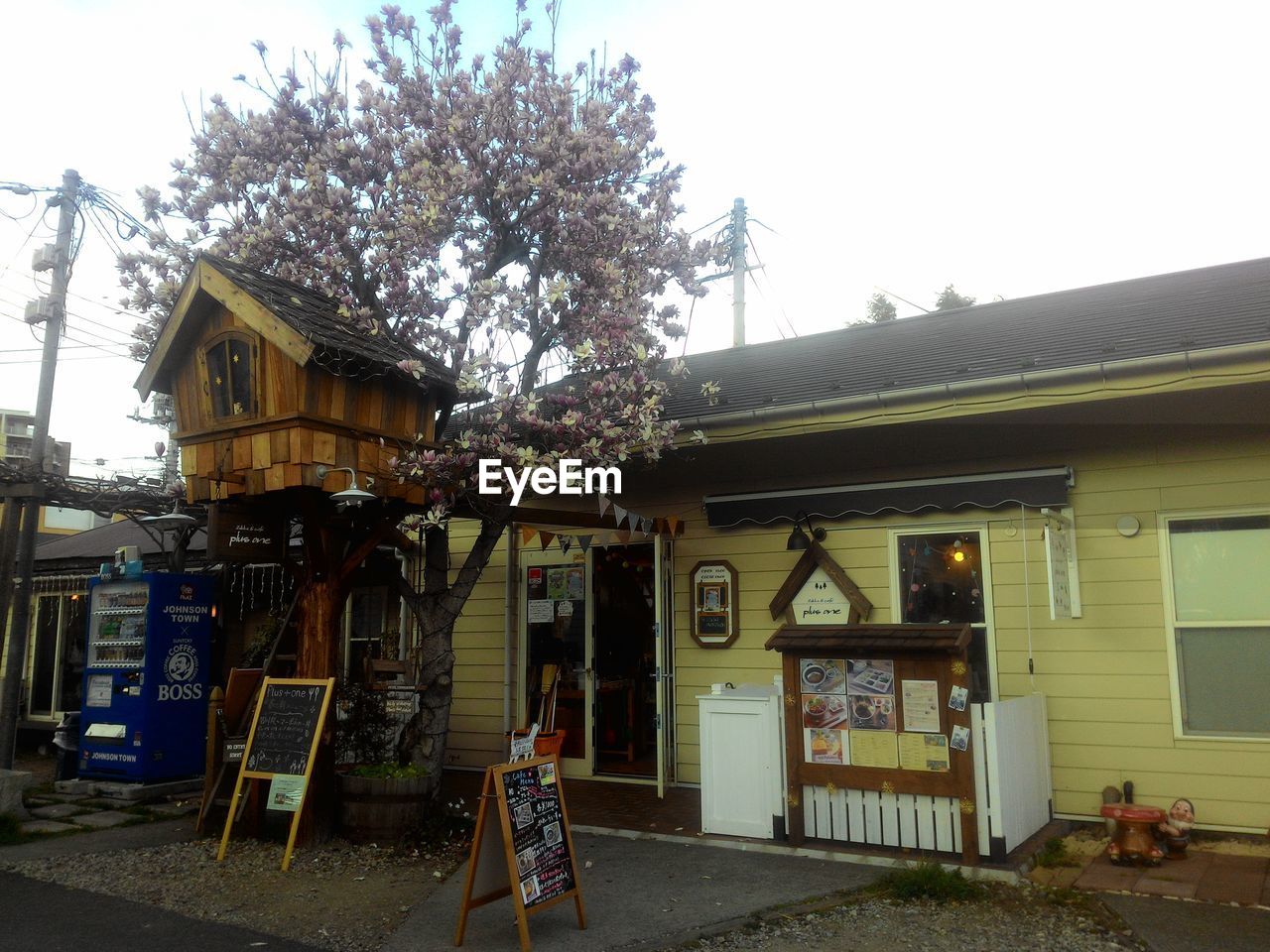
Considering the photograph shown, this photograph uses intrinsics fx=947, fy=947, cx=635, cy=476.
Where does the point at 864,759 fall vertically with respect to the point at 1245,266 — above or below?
below

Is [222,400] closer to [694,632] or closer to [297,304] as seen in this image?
[297,304]

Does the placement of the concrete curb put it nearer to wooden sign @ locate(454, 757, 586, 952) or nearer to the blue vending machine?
wooden sign @ locate(454, 757, 586, 952)

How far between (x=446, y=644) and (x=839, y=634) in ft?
10.4

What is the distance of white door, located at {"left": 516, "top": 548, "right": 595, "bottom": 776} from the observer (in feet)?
32.2

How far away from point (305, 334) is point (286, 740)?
2.92 meters

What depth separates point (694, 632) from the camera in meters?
9.01

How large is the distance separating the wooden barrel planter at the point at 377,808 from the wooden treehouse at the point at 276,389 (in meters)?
2.15

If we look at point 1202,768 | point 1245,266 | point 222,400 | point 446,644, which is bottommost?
point 1202,768

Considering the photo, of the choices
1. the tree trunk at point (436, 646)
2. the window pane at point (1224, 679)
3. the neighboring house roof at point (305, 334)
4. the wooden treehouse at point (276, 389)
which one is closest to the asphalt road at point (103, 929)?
the tree trunk at point (436, 646)

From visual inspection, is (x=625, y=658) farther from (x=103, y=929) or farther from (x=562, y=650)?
(x=103, y=929)

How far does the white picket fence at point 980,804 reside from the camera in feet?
19.5

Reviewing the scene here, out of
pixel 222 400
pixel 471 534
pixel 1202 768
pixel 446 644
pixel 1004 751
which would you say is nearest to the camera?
pixel 1004 751

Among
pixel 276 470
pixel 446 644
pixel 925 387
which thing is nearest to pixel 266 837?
pixel 446 644

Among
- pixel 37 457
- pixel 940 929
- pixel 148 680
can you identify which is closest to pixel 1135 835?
pixel 940 929
